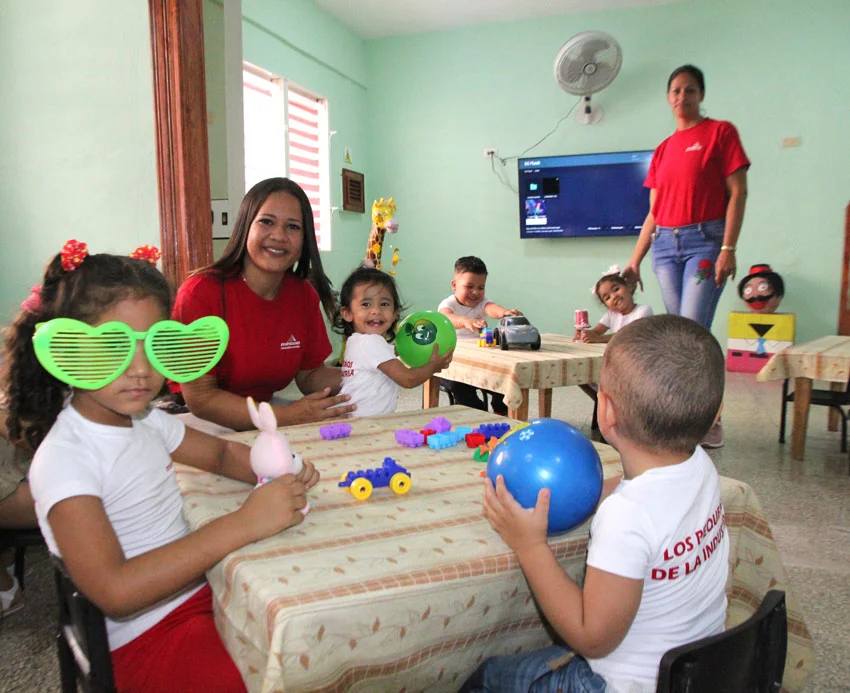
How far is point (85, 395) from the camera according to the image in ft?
3.32

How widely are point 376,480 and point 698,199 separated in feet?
9.42

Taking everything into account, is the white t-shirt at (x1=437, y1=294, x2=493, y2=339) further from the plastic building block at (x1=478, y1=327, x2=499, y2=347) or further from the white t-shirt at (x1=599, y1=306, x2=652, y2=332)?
the white t-shirt at (x1=599, y1=306, x2=652, y2=332)

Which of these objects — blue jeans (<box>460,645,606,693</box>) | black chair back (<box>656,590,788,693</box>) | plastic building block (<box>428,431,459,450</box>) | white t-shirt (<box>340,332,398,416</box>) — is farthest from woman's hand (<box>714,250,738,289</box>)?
blue jeans (<box>460,645,606,693</box>)

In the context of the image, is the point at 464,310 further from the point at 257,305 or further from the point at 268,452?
the point at 268,452

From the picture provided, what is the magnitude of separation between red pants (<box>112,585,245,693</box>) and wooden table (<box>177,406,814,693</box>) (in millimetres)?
53

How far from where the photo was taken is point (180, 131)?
2.73 m

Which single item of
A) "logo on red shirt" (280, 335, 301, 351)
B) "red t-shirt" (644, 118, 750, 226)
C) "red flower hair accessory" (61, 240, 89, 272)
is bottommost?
"logo on red shirt" (280, 335, 301, 351)

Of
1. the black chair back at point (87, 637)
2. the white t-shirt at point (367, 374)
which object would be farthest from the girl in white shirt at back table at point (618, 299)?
the black chair back at point (87, 637)

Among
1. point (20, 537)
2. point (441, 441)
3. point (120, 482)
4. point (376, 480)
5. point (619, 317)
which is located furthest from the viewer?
point (619, 317)

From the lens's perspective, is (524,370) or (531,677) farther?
(524,370)

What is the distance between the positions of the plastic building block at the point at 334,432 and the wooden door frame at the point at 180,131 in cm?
162

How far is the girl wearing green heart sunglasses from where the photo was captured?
87cm

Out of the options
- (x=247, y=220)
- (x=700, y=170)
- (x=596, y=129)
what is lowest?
(x=247, y=220)

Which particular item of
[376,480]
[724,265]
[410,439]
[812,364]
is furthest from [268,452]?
[812,364]
